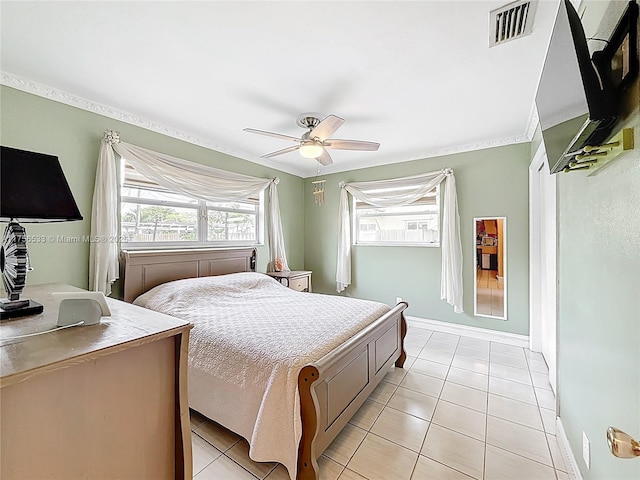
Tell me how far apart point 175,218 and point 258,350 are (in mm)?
2360

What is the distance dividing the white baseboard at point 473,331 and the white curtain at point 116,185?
3.09 metres

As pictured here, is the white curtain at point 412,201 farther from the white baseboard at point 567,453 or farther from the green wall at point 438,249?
the white baseboard at point 567,453

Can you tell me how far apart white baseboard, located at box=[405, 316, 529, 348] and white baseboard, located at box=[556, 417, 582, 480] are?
166cm

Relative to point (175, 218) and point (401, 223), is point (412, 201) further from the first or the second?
point (175, 218)

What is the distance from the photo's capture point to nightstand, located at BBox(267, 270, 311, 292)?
4059 mm

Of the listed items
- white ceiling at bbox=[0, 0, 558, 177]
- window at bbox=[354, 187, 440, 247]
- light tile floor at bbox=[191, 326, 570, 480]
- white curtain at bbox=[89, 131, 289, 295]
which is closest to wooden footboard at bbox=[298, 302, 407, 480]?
light tile floor at bbox=[191, 326, 570, 480]

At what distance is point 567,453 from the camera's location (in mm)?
1670

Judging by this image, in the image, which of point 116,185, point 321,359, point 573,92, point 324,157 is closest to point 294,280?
point 324,157

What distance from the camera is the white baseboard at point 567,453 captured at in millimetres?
1516

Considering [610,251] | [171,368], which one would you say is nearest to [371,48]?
[610,251]

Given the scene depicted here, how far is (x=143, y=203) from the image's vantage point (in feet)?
10.1

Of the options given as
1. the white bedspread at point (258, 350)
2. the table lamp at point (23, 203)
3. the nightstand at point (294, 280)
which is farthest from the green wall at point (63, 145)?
the nightstand at point (294, 280)

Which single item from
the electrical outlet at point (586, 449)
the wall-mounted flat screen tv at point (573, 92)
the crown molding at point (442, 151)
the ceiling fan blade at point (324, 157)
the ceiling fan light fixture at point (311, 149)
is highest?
the crown molding at point (442, 151)

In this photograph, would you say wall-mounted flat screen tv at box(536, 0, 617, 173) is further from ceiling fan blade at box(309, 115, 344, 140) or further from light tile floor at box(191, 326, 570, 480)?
light tile floor at box(191, 326, 570, 480)
